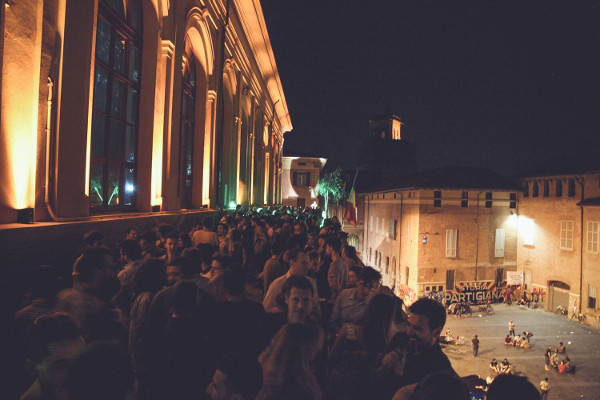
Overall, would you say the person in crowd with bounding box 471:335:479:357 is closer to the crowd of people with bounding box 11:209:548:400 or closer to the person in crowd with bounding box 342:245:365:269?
the person in crowd with bounding box 342:245:365:269

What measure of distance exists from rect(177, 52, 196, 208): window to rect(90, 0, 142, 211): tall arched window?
9.12 feet

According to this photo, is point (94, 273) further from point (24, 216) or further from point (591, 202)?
point (591, 202)

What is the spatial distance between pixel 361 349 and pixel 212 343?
121cm

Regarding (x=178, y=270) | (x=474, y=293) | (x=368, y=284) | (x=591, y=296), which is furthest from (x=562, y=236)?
(x=178, y=270)

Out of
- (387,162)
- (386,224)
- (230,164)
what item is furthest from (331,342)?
(387,162)

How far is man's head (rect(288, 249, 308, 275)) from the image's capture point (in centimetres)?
423

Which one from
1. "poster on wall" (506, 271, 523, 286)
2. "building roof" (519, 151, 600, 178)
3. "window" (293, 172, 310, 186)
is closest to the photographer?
"building roof" (519, 151, 600, 178)

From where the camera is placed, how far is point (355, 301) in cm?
395

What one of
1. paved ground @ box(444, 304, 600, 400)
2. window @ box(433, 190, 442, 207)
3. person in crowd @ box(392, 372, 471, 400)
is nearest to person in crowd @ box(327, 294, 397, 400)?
person in crowd @ box(392, 372, 471, 400)

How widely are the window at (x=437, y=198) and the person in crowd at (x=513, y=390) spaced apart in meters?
29.1

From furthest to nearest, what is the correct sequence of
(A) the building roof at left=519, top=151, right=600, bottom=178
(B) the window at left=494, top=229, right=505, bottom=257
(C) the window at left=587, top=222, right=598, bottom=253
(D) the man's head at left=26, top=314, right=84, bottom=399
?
1. (B) the window at left=494, top=229, right=505, bottom=257
2. (A) the building roof at left=519, top=151, right=600, bottom=178
3. (C) the window at left=587, top=222, right=598, bottom=253
4. (D) the man's head at left=26, top=314, right=84, bottom=399

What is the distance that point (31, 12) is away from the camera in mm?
5062

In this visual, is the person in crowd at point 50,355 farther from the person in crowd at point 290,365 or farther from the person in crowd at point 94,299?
the person in crowd at point 290,365

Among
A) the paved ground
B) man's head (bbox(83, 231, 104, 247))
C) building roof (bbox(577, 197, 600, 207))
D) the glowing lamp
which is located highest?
building roof (bbox(577, 197, 600, 207))
